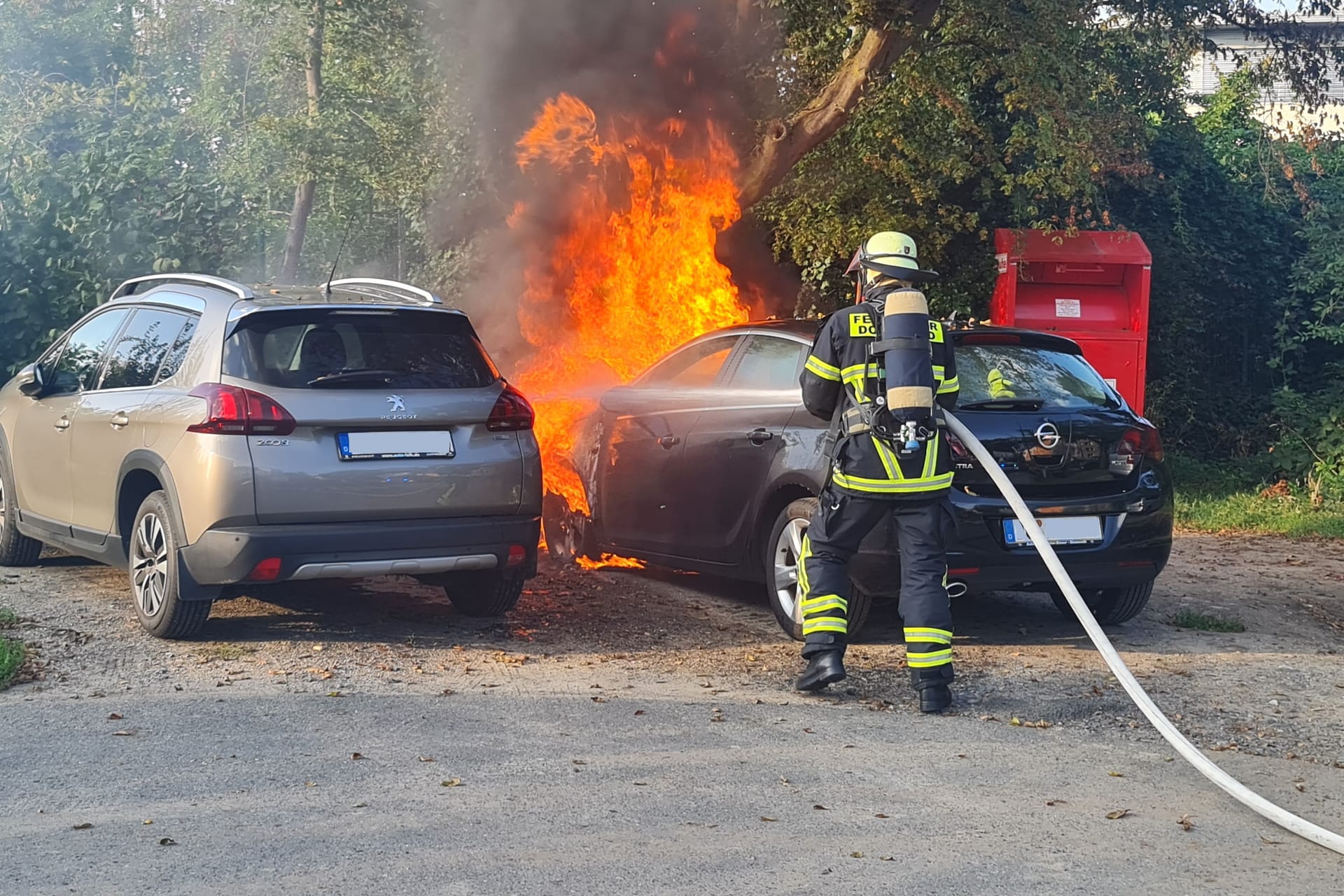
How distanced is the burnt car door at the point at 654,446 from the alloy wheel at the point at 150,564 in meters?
2.74

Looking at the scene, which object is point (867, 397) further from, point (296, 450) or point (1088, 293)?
point (1088, 293)

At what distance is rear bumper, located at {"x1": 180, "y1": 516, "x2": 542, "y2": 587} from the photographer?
6355 mm

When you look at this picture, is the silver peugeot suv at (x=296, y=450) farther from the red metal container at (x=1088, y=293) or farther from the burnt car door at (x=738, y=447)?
the red metal container at (x=1088, y=293)

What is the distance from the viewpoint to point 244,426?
6379 mm

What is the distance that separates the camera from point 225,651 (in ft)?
21.8

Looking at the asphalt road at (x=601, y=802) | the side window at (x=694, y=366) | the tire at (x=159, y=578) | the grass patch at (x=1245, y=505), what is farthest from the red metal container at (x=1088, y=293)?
the tire at (x=159, y=578)

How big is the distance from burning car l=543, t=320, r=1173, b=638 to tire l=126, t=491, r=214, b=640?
2641 millimetres

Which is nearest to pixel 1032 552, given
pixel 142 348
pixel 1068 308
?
pixel 142 348

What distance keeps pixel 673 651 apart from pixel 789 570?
0.72 metres

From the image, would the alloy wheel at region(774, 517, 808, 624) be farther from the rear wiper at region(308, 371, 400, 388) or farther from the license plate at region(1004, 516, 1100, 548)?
the rear wiper at region(308, 371, 400, 388)

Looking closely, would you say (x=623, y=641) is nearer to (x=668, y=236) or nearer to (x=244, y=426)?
(x=244, y=426)

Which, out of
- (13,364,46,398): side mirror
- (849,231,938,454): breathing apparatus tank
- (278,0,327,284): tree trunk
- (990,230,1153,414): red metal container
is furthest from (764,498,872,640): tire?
(278,0,327,284): tree trunk

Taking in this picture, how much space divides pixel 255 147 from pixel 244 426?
10.8 metres

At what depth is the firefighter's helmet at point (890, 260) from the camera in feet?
20.3
